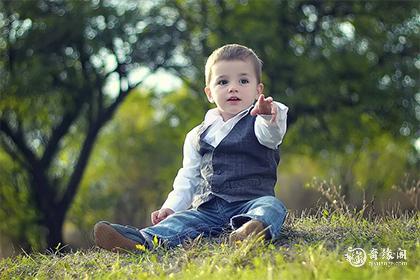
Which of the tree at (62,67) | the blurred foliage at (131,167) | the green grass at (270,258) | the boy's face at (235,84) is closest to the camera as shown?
the green grass at (270,258)

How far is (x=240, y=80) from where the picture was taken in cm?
521

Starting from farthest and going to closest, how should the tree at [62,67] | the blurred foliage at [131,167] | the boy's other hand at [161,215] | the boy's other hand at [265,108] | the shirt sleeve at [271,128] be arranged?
the blurred foliage at [131,167] → the tree at [62,67] → the boy's other hand at [161,215] → the shirt sleeve at [271,128] → the boy's other hand at [265,108]

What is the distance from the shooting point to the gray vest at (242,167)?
16.8 feet

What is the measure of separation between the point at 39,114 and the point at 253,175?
11.9 m

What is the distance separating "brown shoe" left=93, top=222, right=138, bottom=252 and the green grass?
6 centimetres

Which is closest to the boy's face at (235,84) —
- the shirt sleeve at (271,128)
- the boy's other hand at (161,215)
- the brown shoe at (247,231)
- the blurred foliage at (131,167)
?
the shirt sleeve at (271,128)

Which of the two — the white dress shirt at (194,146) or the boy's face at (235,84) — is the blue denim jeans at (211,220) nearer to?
the white dress shirt at (194,146)

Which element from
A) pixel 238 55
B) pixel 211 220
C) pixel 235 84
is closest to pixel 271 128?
pixel 235 84

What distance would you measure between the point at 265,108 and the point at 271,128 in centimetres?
20

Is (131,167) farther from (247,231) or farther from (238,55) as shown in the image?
(247,231)

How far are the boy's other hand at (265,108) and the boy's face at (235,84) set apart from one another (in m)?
0.40

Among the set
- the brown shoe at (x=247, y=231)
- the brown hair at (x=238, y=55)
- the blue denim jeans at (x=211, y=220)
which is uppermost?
the brown hair at (x=238, y=55)

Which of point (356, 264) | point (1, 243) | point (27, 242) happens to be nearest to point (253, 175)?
point (356, 264)

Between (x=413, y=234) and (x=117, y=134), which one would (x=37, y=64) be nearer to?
(x=117, y=134)
